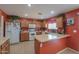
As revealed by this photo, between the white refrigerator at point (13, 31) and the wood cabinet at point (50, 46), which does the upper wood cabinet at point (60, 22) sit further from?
the white refrigerator at point (13, 31)

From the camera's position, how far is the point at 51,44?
1625 mm

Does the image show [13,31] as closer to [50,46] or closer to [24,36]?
[24,36]

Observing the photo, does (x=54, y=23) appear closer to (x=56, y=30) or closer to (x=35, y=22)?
(x=56, y=30)

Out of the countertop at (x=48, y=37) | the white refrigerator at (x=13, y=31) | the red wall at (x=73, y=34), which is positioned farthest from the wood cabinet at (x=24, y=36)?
the red wall at (x=73, y=34)

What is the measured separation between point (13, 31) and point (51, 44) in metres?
0.74

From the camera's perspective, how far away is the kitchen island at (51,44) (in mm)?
1528

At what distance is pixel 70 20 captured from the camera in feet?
5.74

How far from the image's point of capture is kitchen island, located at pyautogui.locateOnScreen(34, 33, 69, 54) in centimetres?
153

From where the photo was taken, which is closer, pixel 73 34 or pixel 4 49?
pixel 4 49

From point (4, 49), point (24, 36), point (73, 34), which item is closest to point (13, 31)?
point (24, 36)

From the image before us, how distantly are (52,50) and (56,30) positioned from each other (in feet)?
1.20
